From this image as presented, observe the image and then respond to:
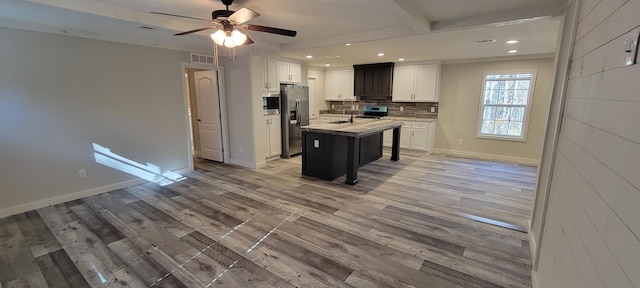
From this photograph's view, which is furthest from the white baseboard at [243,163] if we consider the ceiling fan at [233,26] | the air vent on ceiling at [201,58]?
the ceiling fan at [233,26]

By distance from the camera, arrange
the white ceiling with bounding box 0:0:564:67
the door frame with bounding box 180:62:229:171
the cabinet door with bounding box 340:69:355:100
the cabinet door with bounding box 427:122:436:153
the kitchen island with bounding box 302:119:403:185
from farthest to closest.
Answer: the cabinet door with bounding box 340:69:355:100 → the cabinet door with bounding box 427:122:436:153 → the door frame with bounding box 180:62:229:171 → the kitchen island with bounding box 302:119:403:185 → the white ceiling with bounding box 0:0:564:67

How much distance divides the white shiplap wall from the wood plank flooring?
0.92 meters

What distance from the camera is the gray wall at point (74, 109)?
315 centimetres

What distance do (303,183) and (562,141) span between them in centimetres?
325

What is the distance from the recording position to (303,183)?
436cm

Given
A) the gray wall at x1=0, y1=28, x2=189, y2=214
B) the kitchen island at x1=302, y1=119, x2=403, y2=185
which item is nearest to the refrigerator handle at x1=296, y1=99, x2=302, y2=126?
the kitchen island at x1=302, y1=119, x2=403, y2=185

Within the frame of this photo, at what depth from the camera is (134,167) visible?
4301 millimetres

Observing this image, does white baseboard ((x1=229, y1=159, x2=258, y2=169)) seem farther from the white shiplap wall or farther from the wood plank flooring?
the white shiplap wall

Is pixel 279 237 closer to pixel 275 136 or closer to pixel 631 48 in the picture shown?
pixel 631 48

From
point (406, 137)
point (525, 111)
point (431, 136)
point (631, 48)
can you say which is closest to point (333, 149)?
point (406, 137)

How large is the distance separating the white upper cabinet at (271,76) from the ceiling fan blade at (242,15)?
9.53 ft

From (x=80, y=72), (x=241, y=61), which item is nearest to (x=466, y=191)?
(x=241, y=61)

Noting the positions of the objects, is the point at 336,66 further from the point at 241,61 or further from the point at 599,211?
the point at 599,211

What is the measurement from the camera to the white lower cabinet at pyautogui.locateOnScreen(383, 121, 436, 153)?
6.52 metres
